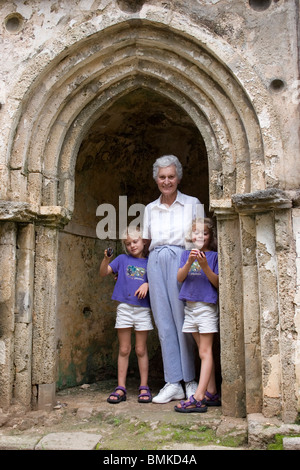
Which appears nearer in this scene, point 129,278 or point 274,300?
point 274,300

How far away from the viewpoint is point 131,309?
4.69m

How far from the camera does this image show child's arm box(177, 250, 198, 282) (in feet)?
13.3

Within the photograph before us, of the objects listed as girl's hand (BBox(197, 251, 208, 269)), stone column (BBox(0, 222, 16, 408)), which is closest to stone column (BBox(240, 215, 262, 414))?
girl's hand (BBox(197, 251, 208, 269))

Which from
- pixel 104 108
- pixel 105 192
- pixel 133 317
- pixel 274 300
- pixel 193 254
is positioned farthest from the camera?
pixel 105 192

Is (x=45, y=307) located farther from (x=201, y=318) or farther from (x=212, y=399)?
(x=212, y=399)

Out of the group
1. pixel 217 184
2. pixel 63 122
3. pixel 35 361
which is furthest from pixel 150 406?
pixel 63 122

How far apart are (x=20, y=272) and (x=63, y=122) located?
1.41m

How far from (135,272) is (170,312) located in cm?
51

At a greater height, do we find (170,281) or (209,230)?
(209,230)

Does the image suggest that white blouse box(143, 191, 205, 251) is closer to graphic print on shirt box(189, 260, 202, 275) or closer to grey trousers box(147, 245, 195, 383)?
grey trousers box(147, 245, 195, 383)

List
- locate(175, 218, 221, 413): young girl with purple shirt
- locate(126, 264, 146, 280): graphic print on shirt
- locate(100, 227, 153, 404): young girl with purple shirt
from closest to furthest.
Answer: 1. locate(175, 218, 221, 413): young girl with purple shirt
2. locate(100, 227, 153, 404): young girl with purple shirt
3. locate(126, 264, 146, 280): graphic print on shirt

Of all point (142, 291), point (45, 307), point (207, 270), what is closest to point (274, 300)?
point (207, 270)

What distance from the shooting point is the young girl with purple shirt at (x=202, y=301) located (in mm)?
4148

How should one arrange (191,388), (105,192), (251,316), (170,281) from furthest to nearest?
(105,192) < (170,281) < (191,388) < (251,316)
